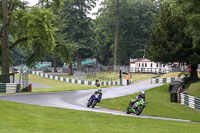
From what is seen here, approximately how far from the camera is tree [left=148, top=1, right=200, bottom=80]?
36.7 metres

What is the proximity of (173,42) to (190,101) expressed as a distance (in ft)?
34.4

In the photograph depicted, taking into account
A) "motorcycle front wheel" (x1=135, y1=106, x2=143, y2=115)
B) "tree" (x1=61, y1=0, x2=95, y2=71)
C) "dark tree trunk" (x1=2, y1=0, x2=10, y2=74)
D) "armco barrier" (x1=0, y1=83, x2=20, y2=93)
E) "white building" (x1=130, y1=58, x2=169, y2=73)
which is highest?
"tree" (x1=61, y1=0, x2=95, y2=71)

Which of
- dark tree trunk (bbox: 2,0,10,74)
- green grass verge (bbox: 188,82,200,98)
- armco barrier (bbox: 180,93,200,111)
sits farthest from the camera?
green grass verge (bbox: 188,82,200,98)

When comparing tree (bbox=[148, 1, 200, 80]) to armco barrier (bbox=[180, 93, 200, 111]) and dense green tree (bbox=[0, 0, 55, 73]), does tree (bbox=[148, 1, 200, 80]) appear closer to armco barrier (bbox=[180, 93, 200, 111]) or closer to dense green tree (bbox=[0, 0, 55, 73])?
armco barrier (bbox=[180, 93, 200, 111])

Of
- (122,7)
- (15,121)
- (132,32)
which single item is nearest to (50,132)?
(15,121)

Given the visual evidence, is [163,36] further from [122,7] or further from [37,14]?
[122,7]

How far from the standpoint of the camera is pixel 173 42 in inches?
1469

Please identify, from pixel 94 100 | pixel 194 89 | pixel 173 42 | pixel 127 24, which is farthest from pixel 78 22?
pixel 94 100

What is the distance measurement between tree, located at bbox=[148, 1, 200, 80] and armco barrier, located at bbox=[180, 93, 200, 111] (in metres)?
6.71

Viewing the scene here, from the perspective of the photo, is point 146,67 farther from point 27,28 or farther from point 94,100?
point 94,100

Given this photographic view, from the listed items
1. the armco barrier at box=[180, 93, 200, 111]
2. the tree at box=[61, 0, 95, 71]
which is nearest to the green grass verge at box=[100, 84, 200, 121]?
the armco barrier at box=[180, 93, 200, 111]

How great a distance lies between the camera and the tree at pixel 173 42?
36.7m

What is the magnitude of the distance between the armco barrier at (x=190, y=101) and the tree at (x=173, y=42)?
671 cm

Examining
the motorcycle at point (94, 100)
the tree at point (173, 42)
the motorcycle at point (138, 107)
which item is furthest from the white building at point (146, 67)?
the motorcycle at point (138, 107)
